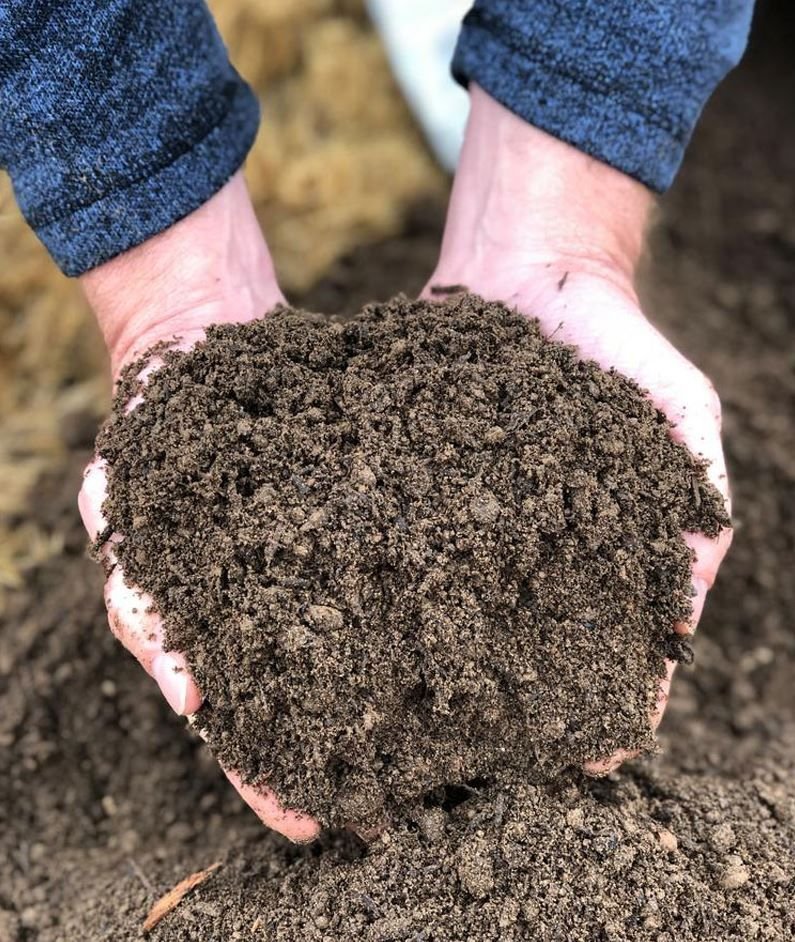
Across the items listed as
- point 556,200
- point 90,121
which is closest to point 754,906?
point 556,200

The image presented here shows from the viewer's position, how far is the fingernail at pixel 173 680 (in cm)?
132

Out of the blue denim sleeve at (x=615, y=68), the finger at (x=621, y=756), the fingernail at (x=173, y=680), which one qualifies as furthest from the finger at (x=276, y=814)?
the blue denim sleeve at (x=615, y=68)

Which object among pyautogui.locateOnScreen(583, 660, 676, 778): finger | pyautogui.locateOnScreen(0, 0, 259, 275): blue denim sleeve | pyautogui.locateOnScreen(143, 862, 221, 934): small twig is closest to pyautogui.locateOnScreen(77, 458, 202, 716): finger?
pyautogui.locateOnScreen(143, 862, 221, 934): small twig

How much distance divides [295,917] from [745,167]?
2.86 metres

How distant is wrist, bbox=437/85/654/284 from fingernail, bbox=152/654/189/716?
89 centimetres

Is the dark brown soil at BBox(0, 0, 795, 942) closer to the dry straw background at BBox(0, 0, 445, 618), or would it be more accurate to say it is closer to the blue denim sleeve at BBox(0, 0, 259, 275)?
the dry straw background at BBox(0, 0, 445, 618)

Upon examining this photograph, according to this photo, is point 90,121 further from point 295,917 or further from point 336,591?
point 295,917

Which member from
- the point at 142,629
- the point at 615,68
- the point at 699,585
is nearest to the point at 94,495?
the point at 142,629

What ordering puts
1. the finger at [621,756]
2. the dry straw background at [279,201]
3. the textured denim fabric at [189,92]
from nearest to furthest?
the finger at [621,756]
the textured denim fabric at [189,92]
the dry straw background at [279,201]

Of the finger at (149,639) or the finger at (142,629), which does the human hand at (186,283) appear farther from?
the finger at (149,639)

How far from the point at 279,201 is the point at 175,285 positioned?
1113 mm

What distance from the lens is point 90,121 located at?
151 centimetres

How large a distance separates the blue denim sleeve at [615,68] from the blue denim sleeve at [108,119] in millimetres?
537

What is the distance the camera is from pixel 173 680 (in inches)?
52.2
